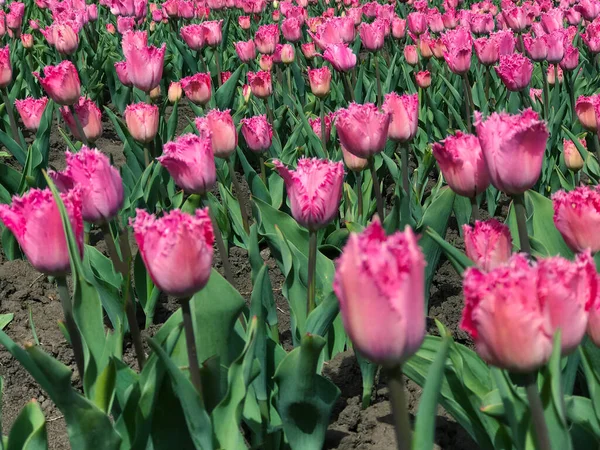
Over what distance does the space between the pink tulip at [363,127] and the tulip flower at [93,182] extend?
63cm

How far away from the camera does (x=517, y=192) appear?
140 cm

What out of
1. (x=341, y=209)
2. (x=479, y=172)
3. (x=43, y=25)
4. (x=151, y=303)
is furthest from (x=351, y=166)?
(x=43, y=25)

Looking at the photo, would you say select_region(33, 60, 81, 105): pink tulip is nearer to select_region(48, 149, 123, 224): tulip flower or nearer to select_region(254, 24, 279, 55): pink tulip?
select_region(48, 149, 123, 224): tulip flower

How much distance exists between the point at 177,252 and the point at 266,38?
3186 millimetres

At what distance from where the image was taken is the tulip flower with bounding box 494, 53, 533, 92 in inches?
118

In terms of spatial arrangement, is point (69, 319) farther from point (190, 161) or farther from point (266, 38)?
point (266, 38)

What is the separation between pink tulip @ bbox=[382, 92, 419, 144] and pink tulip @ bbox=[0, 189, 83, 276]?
115cm

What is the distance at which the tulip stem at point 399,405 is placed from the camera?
0.95 meters

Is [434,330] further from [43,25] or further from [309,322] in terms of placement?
[43,25]

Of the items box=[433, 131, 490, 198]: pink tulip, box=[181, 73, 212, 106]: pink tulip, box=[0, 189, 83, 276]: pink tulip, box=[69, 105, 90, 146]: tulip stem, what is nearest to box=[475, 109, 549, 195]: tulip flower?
box=[433, 131, 490, 198]: pink tulip

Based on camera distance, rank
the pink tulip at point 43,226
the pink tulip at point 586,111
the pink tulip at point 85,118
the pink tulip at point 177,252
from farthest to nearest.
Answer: the pink tulip at point 85,118 < the pink tulip at point 586,111 < the pink tulip at point 43,226 < the pink tulip at point 177,252

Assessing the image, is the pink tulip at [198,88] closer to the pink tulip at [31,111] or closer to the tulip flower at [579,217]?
the pink tulip at [31,111]

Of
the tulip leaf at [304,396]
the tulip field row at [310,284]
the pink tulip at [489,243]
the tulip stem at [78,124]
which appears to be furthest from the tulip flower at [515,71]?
the tulip leaf at [304,396]

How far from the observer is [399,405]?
962mm
